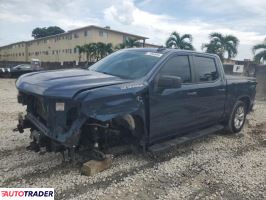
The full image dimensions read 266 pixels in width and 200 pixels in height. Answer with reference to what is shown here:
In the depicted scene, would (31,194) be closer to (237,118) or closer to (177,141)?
(177,141)

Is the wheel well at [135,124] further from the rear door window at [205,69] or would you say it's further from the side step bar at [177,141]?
the rear door window at [205,69]

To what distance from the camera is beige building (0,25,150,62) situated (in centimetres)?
5584

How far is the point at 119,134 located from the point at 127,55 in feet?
5.14

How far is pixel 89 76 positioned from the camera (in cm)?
478

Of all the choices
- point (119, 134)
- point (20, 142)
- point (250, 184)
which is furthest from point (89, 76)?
point (250, 184)

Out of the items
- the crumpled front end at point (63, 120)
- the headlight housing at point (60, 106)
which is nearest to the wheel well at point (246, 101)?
the crumpled front end at point (63, 120)

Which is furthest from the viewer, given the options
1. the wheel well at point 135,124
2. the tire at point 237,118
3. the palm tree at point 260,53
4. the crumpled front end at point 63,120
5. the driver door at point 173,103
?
the palm tree at point 260,53

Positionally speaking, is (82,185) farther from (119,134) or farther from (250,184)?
(250,184)

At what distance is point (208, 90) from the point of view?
20.0 ft

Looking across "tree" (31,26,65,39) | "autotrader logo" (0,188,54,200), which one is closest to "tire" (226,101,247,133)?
"autotrader logo" (0,188,54,200)

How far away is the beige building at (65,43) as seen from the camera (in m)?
55.8

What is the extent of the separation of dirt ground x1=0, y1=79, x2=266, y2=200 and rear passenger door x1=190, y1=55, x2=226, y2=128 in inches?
25.1

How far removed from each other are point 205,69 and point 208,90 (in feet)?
Answer: 1.46

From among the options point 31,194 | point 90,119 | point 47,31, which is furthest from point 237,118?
point 47,31
